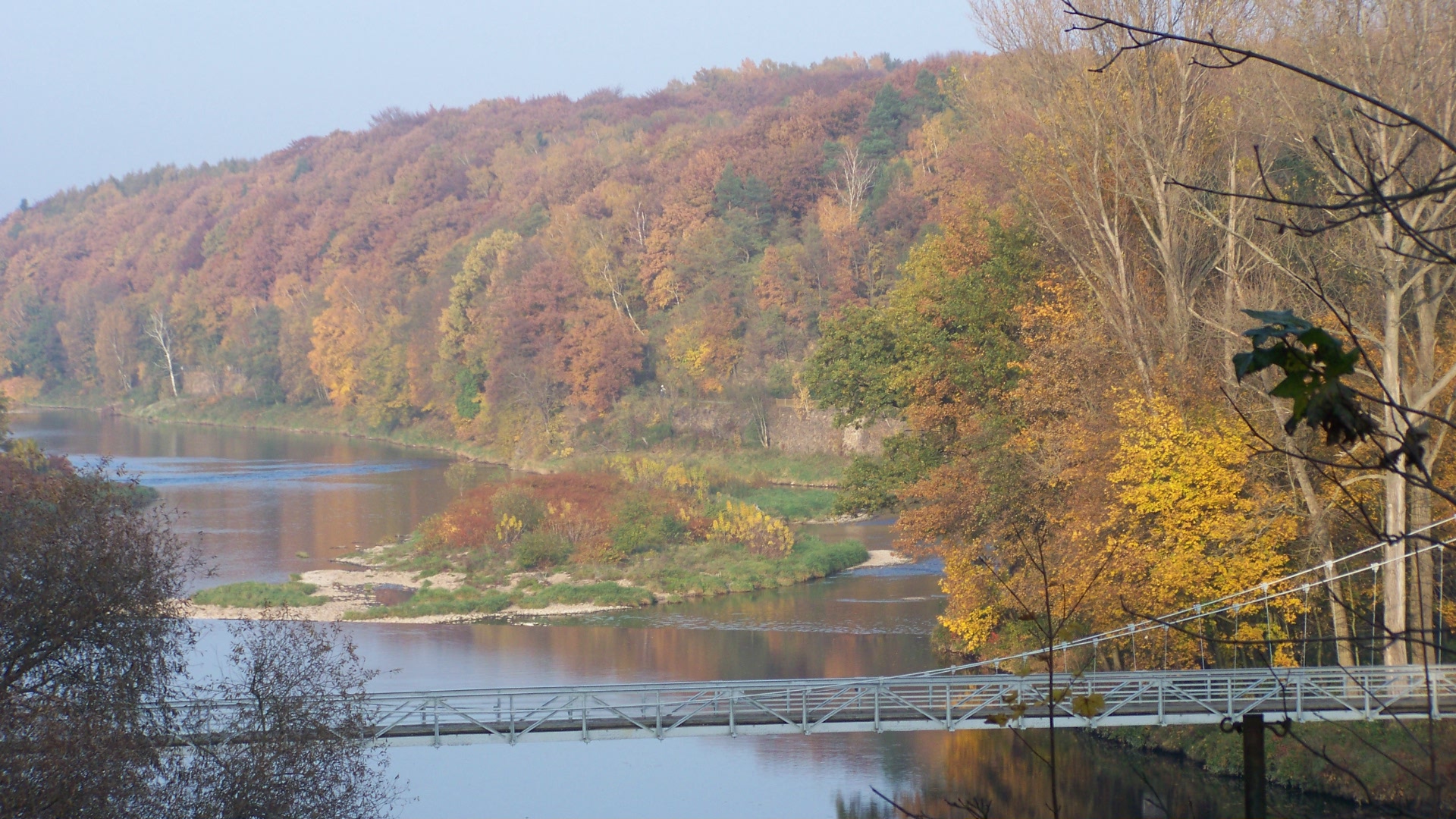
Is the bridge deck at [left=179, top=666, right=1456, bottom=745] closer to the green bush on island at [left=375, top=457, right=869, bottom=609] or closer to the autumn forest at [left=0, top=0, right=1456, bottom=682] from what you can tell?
the autumn forest at [left=0, top=0, right=1456, bottom=682]

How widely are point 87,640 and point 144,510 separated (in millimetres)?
23264

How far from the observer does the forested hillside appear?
42.3m

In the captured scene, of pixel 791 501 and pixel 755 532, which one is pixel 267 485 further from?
pixel 755 532

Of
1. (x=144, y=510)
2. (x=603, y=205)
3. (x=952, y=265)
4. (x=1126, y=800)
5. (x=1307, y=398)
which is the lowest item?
(x=1126, y=800)

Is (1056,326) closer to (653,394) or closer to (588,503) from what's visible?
(588,503)

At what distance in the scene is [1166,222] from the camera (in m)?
16.6

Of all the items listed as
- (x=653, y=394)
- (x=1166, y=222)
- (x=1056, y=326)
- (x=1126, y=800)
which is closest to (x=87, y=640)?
(x=1126, y=800)

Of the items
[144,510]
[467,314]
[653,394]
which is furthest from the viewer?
[467,314]

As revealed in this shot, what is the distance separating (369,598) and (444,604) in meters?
1.67

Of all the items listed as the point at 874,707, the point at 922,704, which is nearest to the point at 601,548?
the point at 922,704

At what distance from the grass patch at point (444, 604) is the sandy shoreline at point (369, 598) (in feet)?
0.46

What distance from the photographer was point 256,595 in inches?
923

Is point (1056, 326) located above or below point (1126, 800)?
above

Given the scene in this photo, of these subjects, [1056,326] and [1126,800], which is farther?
[1056,326]
